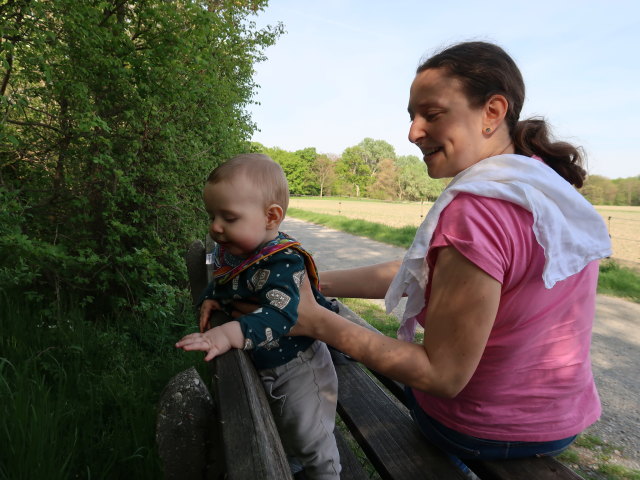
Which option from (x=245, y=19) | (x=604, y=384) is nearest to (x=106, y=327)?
(x=604, y=384)

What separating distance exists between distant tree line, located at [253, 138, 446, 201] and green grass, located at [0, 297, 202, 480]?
7544 cm

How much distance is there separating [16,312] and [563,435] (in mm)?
3173

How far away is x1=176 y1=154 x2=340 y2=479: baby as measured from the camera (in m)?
1.44

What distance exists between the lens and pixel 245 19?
6.56 meters

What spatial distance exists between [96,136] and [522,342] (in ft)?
10.0

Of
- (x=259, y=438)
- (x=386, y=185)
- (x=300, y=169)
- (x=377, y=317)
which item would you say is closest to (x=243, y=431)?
(x=259, y=438)

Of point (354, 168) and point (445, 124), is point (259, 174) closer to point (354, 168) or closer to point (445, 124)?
point (445, 124)

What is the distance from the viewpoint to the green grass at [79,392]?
1.64 metres

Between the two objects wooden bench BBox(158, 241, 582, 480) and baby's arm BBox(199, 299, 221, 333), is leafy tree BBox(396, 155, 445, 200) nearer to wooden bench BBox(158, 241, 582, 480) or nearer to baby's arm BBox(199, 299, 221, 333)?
wooden bench BBox(158, 241, 582, 480)

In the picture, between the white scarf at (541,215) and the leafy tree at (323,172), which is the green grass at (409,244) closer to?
the white scarf at (541,215)

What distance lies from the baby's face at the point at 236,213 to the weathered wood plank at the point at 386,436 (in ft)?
2.83

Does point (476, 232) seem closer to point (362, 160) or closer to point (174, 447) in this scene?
point (174, 447)

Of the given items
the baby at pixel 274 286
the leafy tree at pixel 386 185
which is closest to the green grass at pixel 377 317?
the baby at pixel 274 286

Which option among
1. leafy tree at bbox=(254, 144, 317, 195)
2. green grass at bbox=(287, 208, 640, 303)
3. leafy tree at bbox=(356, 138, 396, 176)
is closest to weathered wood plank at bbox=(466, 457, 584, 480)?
green grass at bbox=(287, 208, 640, 303)
